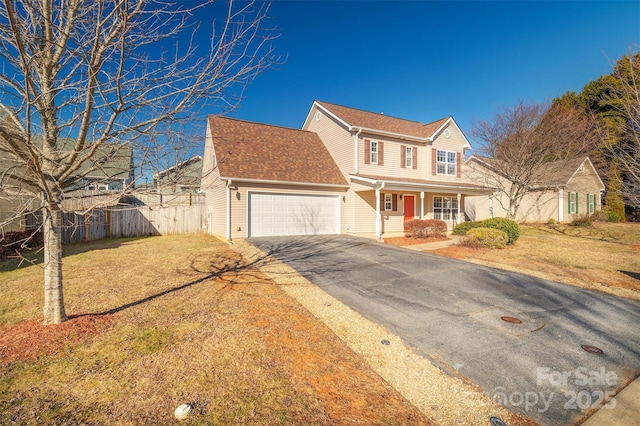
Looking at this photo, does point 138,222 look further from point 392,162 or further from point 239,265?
point 392,162

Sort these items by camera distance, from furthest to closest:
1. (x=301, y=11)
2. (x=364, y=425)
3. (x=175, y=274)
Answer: (x=301, y=11) → (x=175, y=274) → (x=364, y=425)

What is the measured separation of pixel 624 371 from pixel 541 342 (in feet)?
2.75

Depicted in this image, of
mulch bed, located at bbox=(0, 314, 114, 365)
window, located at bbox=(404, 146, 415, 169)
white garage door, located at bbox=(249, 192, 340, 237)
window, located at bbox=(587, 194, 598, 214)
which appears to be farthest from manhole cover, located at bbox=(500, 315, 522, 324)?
window, located at bbox=(587, 194, 598, 214)

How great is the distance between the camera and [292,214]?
14016 mm

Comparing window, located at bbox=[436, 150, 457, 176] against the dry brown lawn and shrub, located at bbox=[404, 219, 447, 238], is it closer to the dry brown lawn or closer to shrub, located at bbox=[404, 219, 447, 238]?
shrub, located at bbox=[404, 219, 447, 238]

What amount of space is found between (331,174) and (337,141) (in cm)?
231

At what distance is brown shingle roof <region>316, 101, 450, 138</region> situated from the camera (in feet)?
53.1

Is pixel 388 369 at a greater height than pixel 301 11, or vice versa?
pixel 301 11

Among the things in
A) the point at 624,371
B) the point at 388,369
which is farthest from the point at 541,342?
the point at 388,369

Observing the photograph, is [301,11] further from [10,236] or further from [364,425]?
[10,236]

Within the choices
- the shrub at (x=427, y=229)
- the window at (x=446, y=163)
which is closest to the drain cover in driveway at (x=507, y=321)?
the shrub at (x=427, y=229)

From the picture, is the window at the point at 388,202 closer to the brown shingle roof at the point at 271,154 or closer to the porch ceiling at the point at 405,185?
the porch ceiling at the point at 405,185

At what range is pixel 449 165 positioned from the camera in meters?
18.6

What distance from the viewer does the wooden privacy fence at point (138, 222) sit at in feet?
43.2
